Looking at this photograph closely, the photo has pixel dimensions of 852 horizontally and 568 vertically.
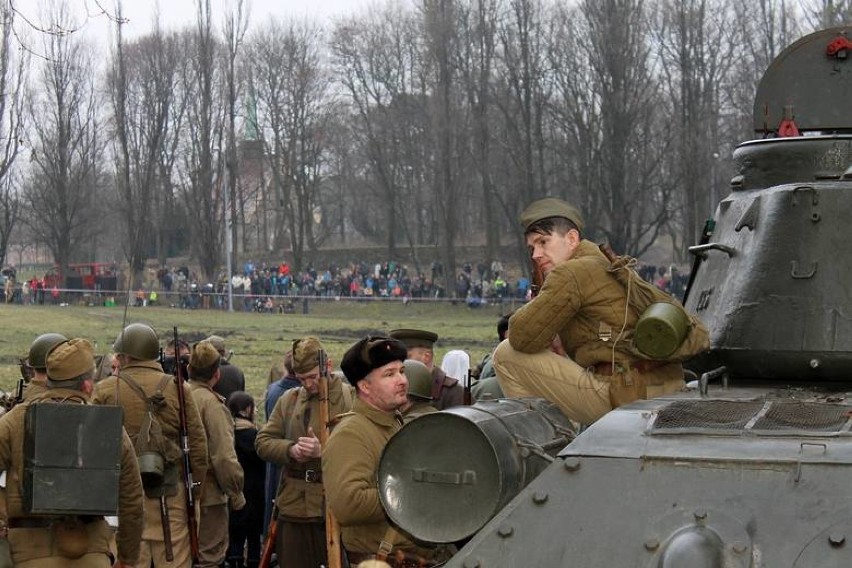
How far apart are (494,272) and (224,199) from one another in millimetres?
10067

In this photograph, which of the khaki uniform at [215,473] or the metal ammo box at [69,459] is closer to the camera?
the metal ammo box at [69,459]

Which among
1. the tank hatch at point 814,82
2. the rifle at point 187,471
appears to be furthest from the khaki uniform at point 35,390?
the tank hatch at point 814,82

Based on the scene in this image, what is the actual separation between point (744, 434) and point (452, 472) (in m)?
0.92

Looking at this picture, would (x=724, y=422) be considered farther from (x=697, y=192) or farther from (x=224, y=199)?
(x=224, y=199)

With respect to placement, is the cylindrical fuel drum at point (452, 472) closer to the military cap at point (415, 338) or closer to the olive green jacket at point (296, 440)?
the olive green jacket at point (296, 440)

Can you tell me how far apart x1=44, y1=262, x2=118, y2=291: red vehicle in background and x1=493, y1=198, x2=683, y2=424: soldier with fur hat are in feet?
138

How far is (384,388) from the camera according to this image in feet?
21.6

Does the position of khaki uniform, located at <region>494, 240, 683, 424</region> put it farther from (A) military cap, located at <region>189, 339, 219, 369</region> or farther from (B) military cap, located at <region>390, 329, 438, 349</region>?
(A) military cap, located at <region>189, 339, 219, 369</region>

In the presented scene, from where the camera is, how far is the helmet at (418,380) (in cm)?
859

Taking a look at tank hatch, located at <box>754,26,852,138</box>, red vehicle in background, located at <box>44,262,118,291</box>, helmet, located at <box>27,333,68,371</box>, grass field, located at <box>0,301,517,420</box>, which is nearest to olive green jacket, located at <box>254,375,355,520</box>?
helmet, located at <box>27,333,68,371</box>

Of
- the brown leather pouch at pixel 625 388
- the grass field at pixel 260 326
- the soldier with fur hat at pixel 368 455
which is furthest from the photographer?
the grass field at pixel 260 326

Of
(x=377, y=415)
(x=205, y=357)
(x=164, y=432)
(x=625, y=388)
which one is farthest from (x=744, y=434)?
(x=205, y=357)

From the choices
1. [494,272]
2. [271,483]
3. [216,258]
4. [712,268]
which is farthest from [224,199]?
[712,268]

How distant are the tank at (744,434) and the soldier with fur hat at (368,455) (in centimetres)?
131
